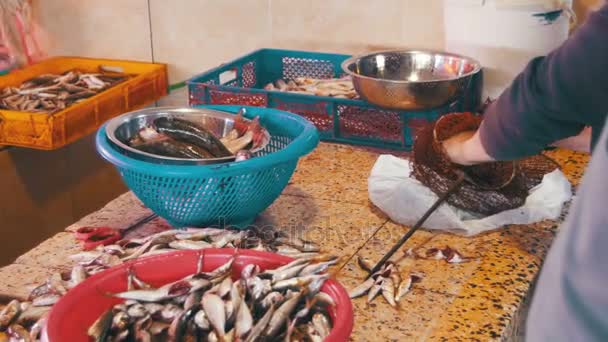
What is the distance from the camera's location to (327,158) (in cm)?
262

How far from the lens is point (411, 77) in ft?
9.23

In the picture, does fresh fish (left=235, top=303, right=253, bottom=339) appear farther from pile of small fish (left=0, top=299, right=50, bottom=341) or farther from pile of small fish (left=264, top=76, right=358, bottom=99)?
pile of small fish (left=264, top=76, right=358, bottom=99)

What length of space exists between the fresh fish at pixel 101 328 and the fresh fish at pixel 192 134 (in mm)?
612

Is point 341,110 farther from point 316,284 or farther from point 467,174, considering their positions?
point 316,284

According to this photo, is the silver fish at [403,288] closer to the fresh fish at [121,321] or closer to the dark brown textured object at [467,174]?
the dark brown textured object at [467,174]

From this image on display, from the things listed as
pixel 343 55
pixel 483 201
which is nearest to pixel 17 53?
pixel 343 55

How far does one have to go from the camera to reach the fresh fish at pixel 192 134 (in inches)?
78.4

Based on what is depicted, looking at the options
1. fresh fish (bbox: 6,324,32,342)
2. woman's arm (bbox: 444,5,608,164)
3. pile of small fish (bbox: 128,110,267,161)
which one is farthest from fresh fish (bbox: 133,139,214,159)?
woman's arm (bbox: 444,5,608,164)

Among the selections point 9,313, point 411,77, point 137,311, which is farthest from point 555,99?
point 411,77

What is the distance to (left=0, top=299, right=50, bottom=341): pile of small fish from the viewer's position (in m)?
1.53

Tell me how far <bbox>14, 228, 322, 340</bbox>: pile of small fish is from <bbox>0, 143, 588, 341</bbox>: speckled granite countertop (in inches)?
3.2

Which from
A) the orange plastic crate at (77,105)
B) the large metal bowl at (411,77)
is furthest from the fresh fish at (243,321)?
the orange plastic crate at (77,105)

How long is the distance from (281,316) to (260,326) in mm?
48

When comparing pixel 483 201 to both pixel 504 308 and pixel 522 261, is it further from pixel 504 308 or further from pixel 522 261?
pixel 504 308
